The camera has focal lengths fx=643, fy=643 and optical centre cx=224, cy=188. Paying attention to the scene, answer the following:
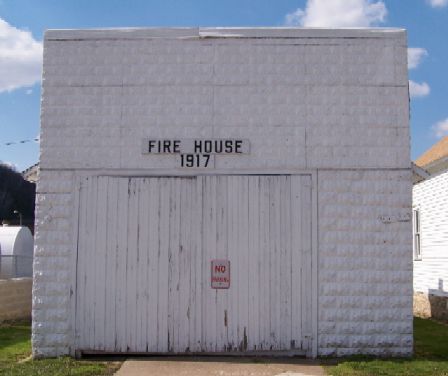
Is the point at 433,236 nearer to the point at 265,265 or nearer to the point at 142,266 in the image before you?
the point at 265,265

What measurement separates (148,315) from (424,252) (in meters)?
9.72

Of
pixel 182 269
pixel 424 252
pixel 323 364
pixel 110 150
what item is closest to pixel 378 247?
pixel 323 364

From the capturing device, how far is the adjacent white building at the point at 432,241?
1573 cm

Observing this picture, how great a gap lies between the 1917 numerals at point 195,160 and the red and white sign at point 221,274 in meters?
1.57

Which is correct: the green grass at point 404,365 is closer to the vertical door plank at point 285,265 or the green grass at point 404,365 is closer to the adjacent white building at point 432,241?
the vertical door plank at point 285,265

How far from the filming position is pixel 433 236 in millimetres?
16578

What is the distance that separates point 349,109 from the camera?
34.0ft

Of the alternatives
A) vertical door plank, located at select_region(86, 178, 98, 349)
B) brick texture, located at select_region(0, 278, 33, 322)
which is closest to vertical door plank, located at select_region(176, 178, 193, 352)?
vertical door plank, located at select_region(86, 178, 98, 349)

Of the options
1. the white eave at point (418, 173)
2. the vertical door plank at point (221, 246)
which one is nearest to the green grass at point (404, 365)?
the vertical door plank at point (221, 246)

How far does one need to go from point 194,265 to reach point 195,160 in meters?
1.67

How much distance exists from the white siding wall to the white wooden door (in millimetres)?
6889

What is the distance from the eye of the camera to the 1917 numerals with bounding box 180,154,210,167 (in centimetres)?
1029

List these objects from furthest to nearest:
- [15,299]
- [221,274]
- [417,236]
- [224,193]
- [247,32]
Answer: [417,236] → [15,299] → [247,32] → [224,193] → [221,274]

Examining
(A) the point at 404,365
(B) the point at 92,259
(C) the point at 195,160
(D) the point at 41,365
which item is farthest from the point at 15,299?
(A) the point at 404,365
